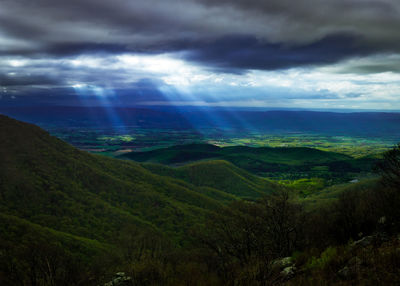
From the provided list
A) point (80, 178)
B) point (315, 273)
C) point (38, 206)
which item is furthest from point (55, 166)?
point (315, 273)

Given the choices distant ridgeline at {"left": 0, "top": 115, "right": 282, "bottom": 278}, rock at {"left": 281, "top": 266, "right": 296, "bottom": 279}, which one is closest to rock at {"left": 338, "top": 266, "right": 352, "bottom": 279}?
rock at {"left": 281, "top": 266, "right": 296, "bottom": 279}

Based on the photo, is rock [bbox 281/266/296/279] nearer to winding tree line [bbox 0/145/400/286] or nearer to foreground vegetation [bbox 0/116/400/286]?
foreground vegetation [bbox 0/116/400/286]

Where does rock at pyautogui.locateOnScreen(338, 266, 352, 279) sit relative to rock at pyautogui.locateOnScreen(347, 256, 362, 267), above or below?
below

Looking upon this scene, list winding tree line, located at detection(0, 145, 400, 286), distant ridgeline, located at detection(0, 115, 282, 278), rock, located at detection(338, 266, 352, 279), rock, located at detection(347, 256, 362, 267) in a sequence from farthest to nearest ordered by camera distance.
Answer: distant ridgeline, located at detection(0, 115, 282, 278) < winding tree line, located at detection(0, 145, 400, 286) < rock, located at detection(347, 256, 362, 267) < rock, located at detection(338, 266, 352, 279)

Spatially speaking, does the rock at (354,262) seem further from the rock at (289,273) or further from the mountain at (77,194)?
the mountain at (77,194)

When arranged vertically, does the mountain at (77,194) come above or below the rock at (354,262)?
below

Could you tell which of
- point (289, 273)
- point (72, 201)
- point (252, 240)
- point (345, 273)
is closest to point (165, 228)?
point (72, 201)

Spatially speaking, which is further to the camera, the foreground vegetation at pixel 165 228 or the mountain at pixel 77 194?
the mountain at pixel 77 194

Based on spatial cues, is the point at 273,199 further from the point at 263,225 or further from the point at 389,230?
the point at 389,230

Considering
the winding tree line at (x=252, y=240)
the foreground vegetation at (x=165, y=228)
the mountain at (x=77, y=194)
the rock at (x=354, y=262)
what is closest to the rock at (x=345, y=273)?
the foreground vegetation at (x=165, y=228)
